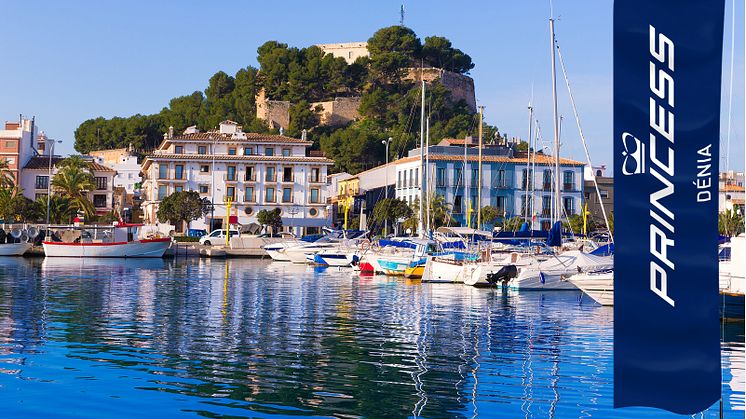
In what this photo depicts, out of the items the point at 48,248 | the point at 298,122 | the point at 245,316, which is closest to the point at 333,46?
the point at 298,122

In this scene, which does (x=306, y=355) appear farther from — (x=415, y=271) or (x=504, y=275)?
(x=415, y=271)

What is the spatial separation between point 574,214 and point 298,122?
59.2m

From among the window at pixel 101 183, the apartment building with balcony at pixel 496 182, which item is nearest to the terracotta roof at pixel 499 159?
the apartment building with balcony at pixel 496 182

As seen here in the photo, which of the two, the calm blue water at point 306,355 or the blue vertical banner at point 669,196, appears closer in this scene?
the blue vertical banner at point 669,196

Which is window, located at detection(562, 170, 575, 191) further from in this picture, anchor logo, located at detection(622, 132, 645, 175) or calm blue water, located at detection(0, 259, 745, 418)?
anchor logo, located at detection(622, 132, 645, 175)

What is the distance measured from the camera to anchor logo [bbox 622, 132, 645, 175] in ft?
Result: 20.7

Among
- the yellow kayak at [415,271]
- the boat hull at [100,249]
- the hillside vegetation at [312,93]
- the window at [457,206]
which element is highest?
the hillside vegetation at [312,93]

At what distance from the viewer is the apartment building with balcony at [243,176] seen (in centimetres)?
8731

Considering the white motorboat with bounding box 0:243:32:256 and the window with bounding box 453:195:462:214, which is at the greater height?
the window with bounding box 453:195:462:214

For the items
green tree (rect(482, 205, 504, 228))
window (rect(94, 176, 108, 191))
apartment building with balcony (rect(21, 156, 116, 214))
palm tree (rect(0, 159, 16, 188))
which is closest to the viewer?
green tree (rect(482, 205, 504, 228))

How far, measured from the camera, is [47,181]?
100m

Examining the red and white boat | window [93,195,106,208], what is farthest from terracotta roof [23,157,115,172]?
the red and white boat

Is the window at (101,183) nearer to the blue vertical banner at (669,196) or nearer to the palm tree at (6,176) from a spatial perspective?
the palm tree at (6,176)

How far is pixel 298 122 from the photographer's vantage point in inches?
5364
